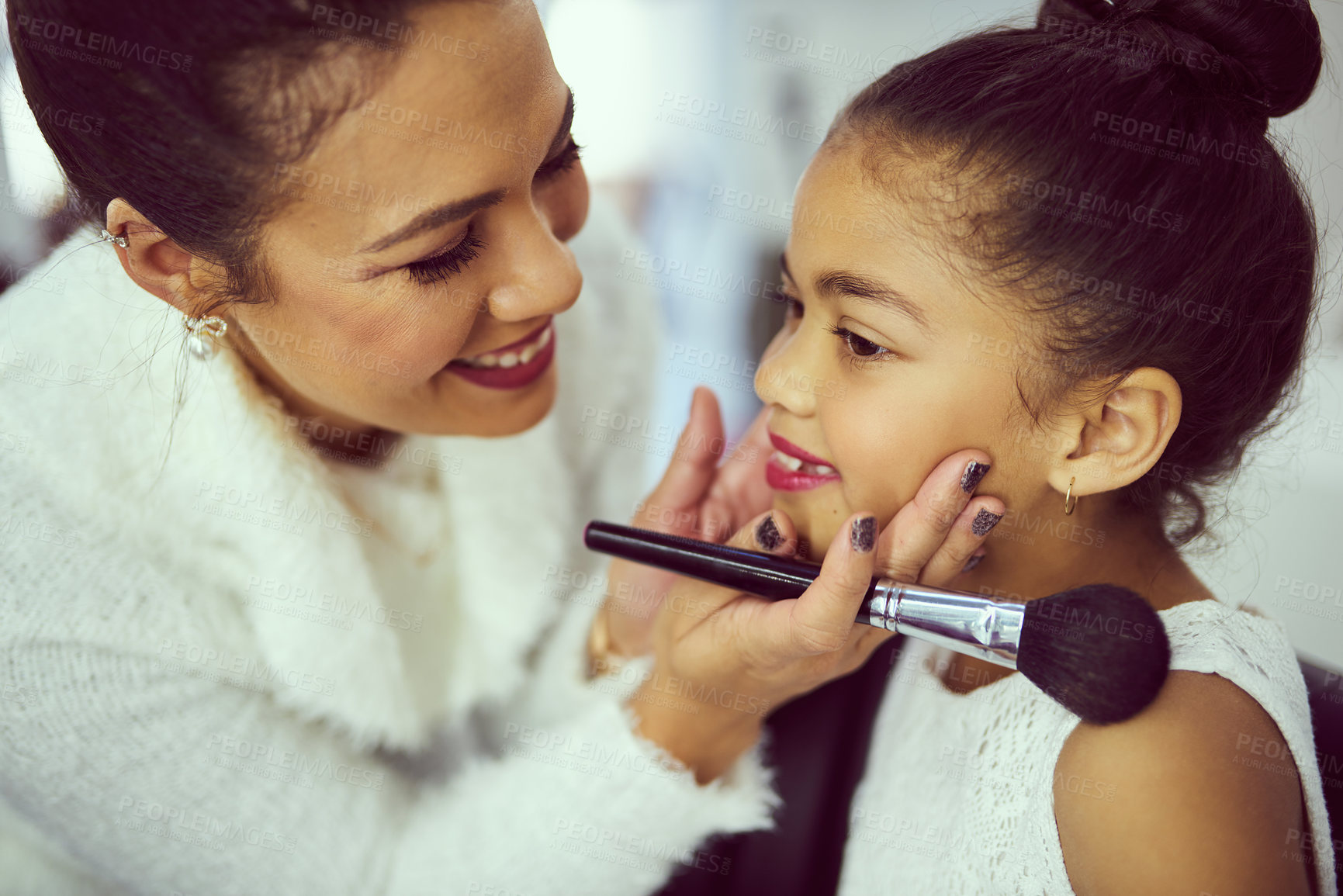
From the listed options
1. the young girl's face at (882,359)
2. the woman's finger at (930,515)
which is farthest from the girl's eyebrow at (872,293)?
the woman's finger at (930,515)

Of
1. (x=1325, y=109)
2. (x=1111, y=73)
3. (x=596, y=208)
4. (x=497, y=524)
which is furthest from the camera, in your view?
(x=596, y=208)

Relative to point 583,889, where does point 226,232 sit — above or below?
above

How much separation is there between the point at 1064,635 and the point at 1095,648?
2 centimetres

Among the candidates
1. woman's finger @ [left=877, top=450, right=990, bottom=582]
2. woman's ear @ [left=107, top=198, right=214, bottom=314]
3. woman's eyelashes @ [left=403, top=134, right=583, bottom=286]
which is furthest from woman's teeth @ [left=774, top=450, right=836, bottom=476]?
woman's ear @ [left=107, top=198, right=214, bottom=314]

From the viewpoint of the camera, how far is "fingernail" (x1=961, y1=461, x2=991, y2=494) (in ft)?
2.22

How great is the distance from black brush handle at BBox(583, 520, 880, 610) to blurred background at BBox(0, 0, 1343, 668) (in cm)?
43

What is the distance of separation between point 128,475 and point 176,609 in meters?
0.13

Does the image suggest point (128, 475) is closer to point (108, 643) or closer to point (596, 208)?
point (108, 643)

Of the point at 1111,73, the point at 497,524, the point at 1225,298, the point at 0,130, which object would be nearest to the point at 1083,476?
the point at 1225,298

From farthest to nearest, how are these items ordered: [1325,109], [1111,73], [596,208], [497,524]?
[596,208] → [497,524] → [1325,109] → [1111,73]

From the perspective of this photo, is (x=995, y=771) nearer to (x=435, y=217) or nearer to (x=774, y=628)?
(x=774, y=628)

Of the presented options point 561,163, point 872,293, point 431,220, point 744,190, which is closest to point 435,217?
point 431,220

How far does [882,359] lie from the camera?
718mm

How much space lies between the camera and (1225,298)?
2.19ft
